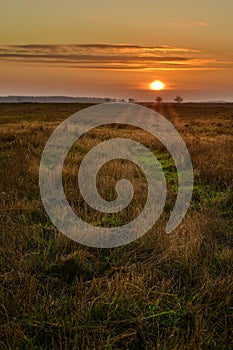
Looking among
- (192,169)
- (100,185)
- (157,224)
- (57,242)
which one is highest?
(192,169)

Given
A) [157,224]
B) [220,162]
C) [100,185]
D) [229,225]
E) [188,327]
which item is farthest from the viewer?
[220,162]

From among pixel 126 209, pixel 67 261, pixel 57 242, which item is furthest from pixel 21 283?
pixel 126 209

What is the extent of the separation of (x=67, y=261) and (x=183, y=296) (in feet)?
4.46

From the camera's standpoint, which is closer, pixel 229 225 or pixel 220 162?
pixel 229 225

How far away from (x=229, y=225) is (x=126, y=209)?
159cm

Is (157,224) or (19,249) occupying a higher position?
(157,224)

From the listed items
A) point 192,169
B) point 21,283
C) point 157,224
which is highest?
point 192,169

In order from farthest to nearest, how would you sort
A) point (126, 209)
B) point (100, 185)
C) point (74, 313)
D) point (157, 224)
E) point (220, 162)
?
point (220, 162) < point (100, 185) < point (126, 209) < point (157, 224) < point (74, 313)

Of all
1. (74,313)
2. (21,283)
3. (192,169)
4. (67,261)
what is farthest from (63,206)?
(192,169)

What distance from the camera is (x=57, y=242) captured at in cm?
496

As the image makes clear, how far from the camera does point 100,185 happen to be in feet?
25.0

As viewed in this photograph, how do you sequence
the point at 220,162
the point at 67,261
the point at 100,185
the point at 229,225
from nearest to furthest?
the point at 67,261, the point at 229,225, the point at 100,185, the point at 220,162

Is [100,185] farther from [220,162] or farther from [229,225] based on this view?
[220,162]

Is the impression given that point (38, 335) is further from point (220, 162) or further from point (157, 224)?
point (220, 162)
